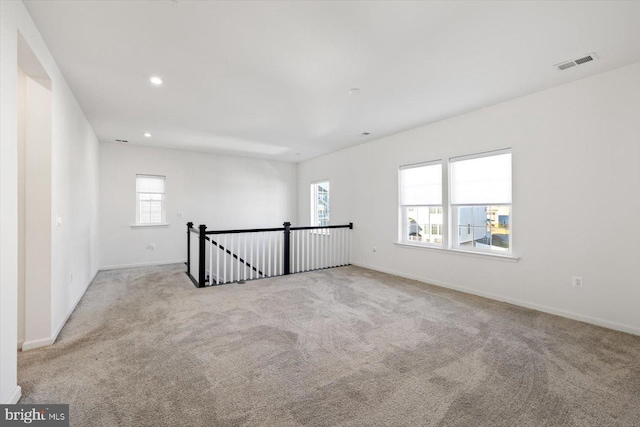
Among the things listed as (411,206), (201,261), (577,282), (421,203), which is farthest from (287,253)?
(577,282)

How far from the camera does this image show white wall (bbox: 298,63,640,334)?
2902 mm

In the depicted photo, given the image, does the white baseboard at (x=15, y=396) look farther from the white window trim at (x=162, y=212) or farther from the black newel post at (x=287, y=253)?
the white window trim at (x=162, y=212)

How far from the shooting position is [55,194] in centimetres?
280

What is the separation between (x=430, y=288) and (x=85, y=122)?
5.91 meters

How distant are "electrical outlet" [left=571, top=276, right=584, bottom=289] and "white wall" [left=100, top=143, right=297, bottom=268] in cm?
644

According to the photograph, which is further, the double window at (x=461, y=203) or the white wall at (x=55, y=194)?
the double window at (x=461, y=203)

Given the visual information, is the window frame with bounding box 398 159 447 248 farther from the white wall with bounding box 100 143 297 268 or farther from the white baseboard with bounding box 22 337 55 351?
the white baseboard with bounding box 22 337 55 351

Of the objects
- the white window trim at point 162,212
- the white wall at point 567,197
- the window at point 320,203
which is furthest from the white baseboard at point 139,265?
the white wall at point 567,197

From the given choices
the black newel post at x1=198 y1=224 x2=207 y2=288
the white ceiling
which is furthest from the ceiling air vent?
the black newel post at x1=198 y1=224 x2=207 y2=288

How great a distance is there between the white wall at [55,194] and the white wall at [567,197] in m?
4.79

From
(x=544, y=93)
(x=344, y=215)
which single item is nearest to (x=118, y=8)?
(x=544, y=93)

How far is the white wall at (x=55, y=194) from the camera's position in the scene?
67.4 inches

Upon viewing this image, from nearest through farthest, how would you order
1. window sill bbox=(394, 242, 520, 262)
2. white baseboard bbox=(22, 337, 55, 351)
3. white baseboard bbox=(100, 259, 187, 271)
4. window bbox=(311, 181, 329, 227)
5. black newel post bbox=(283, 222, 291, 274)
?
white baseboard bbox=(22, 337, 55, 351)
window sill bbox=(394, 242, 520, 262)
black newel post bbox=(283, 222, 291, 274)
white baseboard bbox=(100, 259, 187, 271)
window bbox=(311, 181, 329, 227)

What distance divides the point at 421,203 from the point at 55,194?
488 centimetres
